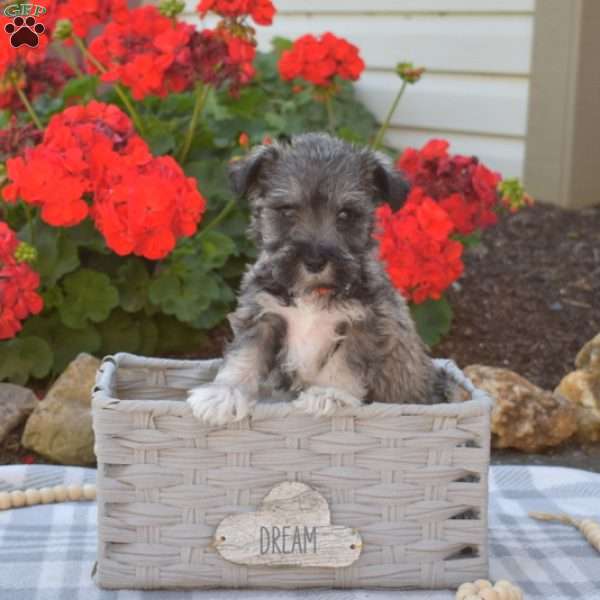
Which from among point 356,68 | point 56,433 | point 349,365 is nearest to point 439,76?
point 356,68

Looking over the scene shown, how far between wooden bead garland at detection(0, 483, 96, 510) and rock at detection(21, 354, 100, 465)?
620mm

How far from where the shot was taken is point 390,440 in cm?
303

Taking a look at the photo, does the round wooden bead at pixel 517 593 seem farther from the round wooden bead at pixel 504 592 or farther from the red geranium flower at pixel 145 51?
the red geranium flower at pixel 145 51

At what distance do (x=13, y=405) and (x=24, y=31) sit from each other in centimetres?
180

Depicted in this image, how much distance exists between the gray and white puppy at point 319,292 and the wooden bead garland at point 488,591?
646 mm

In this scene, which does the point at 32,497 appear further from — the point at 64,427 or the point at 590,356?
the point at 590,356

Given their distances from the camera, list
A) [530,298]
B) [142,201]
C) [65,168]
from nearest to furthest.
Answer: [142,201] < [65,168] < [530,298]

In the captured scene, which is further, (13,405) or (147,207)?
(13,405)

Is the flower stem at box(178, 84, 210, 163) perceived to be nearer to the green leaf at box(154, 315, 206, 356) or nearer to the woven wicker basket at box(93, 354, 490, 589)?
the green leaf at box(154, 315, 206, 356)

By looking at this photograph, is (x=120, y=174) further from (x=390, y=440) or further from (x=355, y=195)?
(x=390, y=440)

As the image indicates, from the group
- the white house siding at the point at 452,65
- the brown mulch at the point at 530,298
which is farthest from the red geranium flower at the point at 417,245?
the white house siding at the point at 452,65

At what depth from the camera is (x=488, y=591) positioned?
299 centimetres

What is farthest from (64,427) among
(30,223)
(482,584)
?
(482,584)

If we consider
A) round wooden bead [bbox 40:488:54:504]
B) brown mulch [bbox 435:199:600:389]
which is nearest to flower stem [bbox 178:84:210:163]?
brown mulch [bbox 435:199:600:389]
